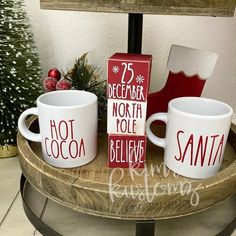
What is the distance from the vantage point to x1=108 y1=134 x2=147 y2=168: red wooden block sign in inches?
19.3

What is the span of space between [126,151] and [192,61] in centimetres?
24

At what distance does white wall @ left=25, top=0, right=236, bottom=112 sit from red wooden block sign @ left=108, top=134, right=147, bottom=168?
389mm

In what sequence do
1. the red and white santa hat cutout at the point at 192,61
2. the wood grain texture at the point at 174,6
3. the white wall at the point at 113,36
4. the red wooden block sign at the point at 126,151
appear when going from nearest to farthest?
1. the wood grain texture at the point at 174,6
2. the red wooden block sign at the point at 126,151
3. the red and white santa hat cutout at the point at 192,61
4. the white wall at the point at 113,36

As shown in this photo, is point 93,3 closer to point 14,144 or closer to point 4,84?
point 4,84

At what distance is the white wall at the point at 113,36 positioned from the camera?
31.7 inches

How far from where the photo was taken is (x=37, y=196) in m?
0.63

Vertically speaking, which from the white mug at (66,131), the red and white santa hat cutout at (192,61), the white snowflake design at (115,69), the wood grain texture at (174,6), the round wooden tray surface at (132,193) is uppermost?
the wood grain texture at (174,6)

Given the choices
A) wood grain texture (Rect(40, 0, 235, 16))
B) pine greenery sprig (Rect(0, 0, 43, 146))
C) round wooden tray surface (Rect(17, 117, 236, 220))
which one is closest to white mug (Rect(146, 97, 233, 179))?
round wooden tray surface (Rect(17, 117, 236, 220))

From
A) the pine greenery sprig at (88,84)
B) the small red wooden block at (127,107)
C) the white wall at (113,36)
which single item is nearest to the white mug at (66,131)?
the small red wooden block at (127,107)

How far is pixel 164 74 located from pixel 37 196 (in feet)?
1.46

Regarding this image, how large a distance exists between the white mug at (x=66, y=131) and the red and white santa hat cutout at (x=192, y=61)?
0.21 m

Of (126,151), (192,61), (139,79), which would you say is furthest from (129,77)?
(192,61)

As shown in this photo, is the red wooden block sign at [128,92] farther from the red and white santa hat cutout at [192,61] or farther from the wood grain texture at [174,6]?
the red and white santa hat cutout at [192,61]

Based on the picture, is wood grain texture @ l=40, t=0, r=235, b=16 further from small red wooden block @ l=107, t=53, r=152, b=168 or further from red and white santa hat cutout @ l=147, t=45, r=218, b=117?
red and white santa hat cutout @ l=147, t=45, r=218, b=117
